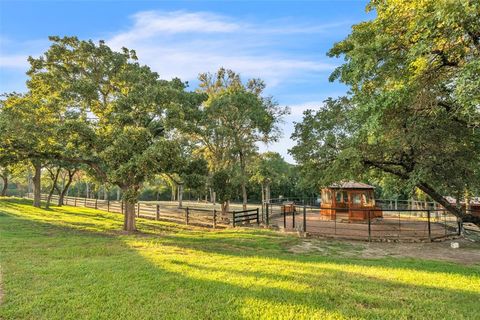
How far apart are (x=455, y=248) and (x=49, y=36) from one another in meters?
19.3

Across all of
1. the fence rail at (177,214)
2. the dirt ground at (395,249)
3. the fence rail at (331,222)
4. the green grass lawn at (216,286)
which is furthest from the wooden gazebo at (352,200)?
the green grass lawn at (216,286)

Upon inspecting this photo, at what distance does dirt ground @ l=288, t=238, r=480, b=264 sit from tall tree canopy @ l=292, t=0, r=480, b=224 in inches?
61.3

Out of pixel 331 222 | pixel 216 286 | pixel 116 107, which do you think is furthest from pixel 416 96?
pixel 331 222

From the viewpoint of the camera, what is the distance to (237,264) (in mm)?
6914

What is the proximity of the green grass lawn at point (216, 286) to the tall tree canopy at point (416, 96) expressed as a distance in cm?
293

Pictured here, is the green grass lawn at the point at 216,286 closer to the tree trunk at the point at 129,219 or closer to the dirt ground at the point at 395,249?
the dirt ground at the point at 395,249

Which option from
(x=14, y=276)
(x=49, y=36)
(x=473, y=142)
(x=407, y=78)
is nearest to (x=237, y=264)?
(x=14, y=276)

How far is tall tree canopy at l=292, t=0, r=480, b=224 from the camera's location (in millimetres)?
5801

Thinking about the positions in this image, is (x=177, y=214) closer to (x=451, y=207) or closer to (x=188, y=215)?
(x=188, y=215)

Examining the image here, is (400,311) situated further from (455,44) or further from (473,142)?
(473,142)

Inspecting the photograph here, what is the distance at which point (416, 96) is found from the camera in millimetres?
6746

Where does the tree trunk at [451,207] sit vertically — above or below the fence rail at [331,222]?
above

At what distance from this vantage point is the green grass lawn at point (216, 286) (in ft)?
13.8

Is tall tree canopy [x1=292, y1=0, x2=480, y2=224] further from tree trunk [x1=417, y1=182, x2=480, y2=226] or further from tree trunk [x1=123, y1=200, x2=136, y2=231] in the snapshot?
tree trunk [x1=123, y1=200, x2=136, y2=231]
